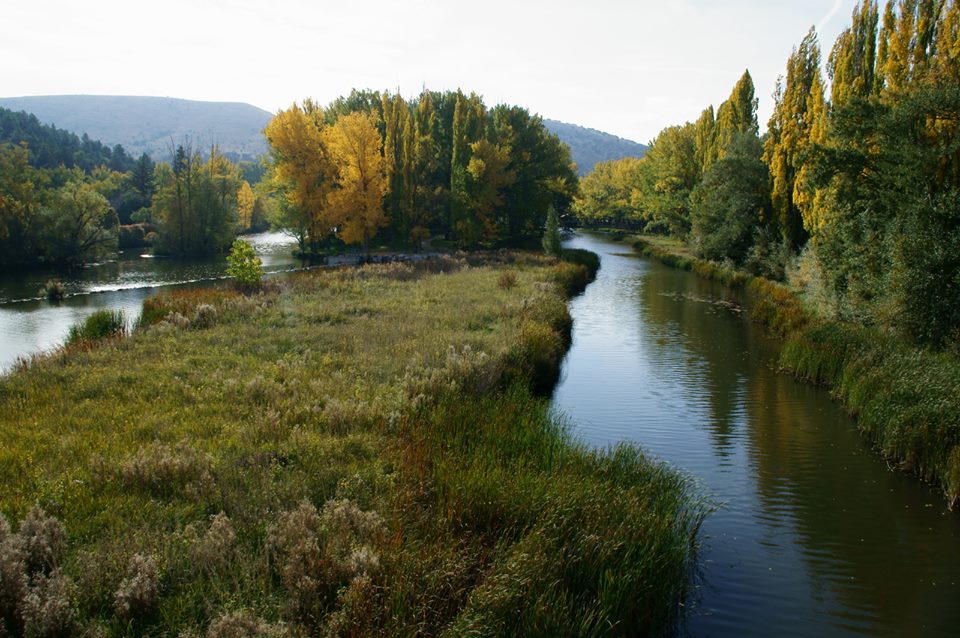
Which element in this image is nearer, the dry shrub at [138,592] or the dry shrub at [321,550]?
the dry shrub at [138,592]

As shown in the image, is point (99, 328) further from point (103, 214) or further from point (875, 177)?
point (103, 214)

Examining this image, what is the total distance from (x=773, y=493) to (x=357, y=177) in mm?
Result: 38183

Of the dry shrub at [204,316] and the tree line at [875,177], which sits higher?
the tree line at [875,177]

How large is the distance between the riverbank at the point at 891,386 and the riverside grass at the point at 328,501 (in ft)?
16.6

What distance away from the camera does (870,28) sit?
83.1ft

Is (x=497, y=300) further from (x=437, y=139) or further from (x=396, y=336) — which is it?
(x=437, y=139)

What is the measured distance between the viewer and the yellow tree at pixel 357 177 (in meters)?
43.8

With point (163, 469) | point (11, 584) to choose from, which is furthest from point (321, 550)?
point (163, 469)

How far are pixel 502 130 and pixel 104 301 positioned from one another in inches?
1421

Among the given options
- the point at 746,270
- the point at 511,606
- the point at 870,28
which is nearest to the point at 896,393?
the point at 511,606

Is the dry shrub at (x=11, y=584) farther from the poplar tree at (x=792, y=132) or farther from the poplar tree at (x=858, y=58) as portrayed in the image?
the poplar tree at (x=792, y=132)

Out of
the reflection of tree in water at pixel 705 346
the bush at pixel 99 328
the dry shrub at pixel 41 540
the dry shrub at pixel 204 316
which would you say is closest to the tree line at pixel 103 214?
the bush at pixel 99 328

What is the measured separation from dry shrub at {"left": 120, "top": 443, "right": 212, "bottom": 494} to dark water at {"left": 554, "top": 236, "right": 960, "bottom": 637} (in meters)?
6.09

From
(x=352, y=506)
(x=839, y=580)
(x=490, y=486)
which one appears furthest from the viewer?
(x=839, y=580)
